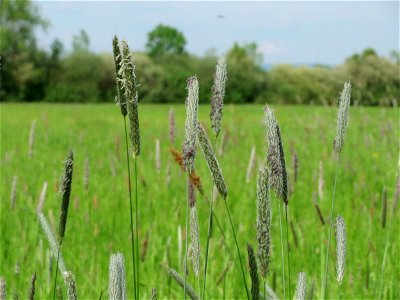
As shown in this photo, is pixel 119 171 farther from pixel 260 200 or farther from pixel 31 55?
pixel 31 55

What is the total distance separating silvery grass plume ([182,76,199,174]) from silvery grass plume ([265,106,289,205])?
12 centimetres

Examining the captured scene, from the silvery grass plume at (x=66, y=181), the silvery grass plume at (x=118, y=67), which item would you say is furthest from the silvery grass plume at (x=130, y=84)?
the silvery grass plume at (x=66, y=181)

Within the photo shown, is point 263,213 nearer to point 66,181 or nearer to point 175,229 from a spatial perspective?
point 66,181

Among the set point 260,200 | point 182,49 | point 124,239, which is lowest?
point 124,239

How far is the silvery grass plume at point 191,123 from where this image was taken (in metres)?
1.02

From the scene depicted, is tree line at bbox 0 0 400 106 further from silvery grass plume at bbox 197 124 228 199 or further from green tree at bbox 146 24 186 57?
silvery grass plume at bbox 197 124 228 199

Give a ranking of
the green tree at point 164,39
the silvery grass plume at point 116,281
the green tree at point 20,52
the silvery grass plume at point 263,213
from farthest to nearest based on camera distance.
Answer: the green tree at point 164,39
the green tree at point 20,52
the silvery grass plume at point 263,213
the silvery grass plume at point 116,281

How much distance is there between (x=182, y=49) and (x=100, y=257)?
74.4m

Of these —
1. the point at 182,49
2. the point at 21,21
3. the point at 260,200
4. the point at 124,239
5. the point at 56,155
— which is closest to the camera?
the point at 260,200

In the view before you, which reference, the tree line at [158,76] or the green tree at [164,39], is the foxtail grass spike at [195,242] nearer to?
the tree line at [158,76]

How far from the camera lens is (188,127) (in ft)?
3.44

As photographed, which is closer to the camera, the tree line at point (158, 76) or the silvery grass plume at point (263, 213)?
the silvery grass plume at point (263, 213)

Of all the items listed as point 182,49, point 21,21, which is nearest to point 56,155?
point 21,21

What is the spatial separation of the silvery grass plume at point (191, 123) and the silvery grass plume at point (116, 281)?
0.28 metres
